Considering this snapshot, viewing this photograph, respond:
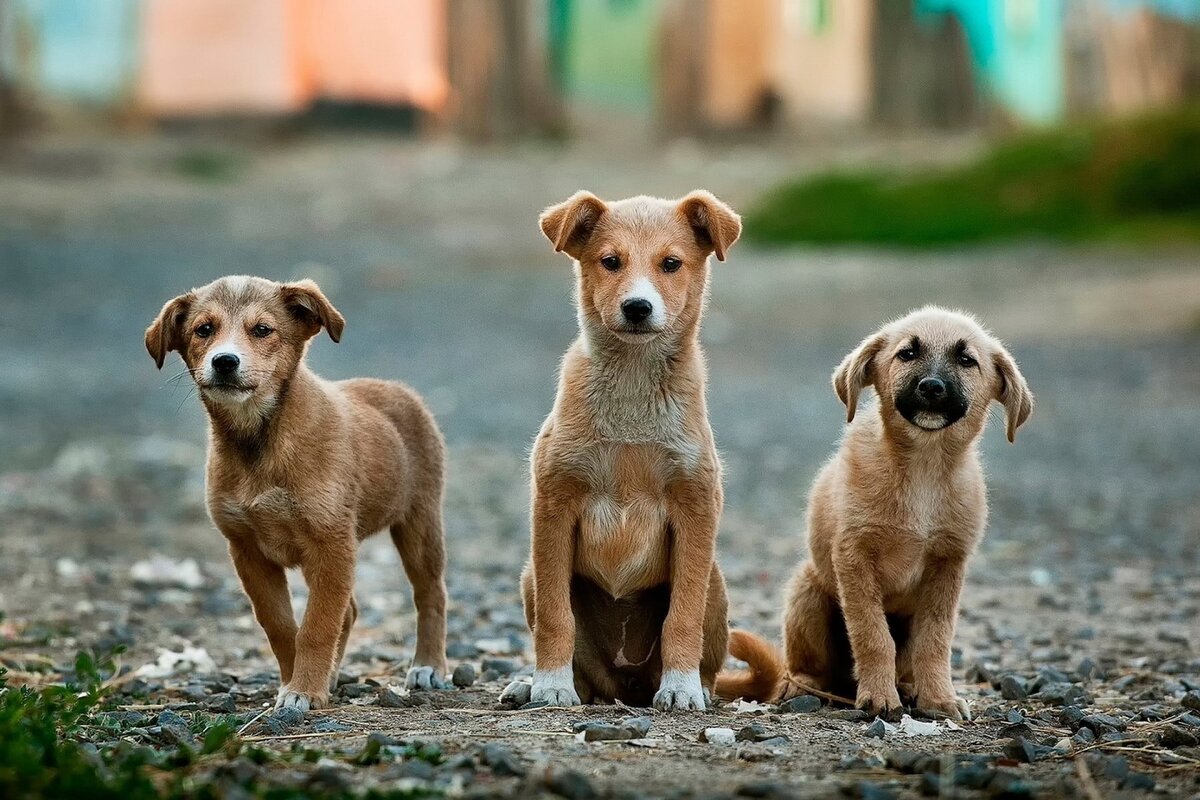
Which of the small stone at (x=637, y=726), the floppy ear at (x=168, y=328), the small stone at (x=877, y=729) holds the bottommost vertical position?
the small stone at (x=877, y=729)

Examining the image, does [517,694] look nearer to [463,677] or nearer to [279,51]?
[463,677]

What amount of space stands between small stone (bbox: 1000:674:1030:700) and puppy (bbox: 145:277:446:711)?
95.5 inches

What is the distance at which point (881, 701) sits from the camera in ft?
18.5

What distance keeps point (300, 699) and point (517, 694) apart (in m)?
0.74

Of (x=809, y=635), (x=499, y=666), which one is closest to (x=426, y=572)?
(x=499, y=666)

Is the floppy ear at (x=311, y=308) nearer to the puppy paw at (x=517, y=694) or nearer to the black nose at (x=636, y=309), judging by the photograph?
the black nose at (x=636, y=309)

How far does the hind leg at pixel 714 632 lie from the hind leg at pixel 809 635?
0.95ft

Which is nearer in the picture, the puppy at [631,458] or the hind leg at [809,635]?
the puppy at [631,458]

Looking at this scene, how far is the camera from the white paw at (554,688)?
5.62 meters

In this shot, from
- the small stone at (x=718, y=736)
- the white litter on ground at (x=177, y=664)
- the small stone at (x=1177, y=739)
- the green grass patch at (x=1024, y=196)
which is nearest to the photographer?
the small stone at (x=718, y=736)

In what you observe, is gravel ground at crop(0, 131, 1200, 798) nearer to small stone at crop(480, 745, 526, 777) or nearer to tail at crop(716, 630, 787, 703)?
small stone at crop(480, 745, 526, 777)

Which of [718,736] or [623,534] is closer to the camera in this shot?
[718,736]

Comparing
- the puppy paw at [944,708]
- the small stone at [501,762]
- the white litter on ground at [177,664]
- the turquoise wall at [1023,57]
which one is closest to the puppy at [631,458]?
the puppy paw at [944,708]

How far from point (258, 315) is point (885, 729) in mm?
2537
